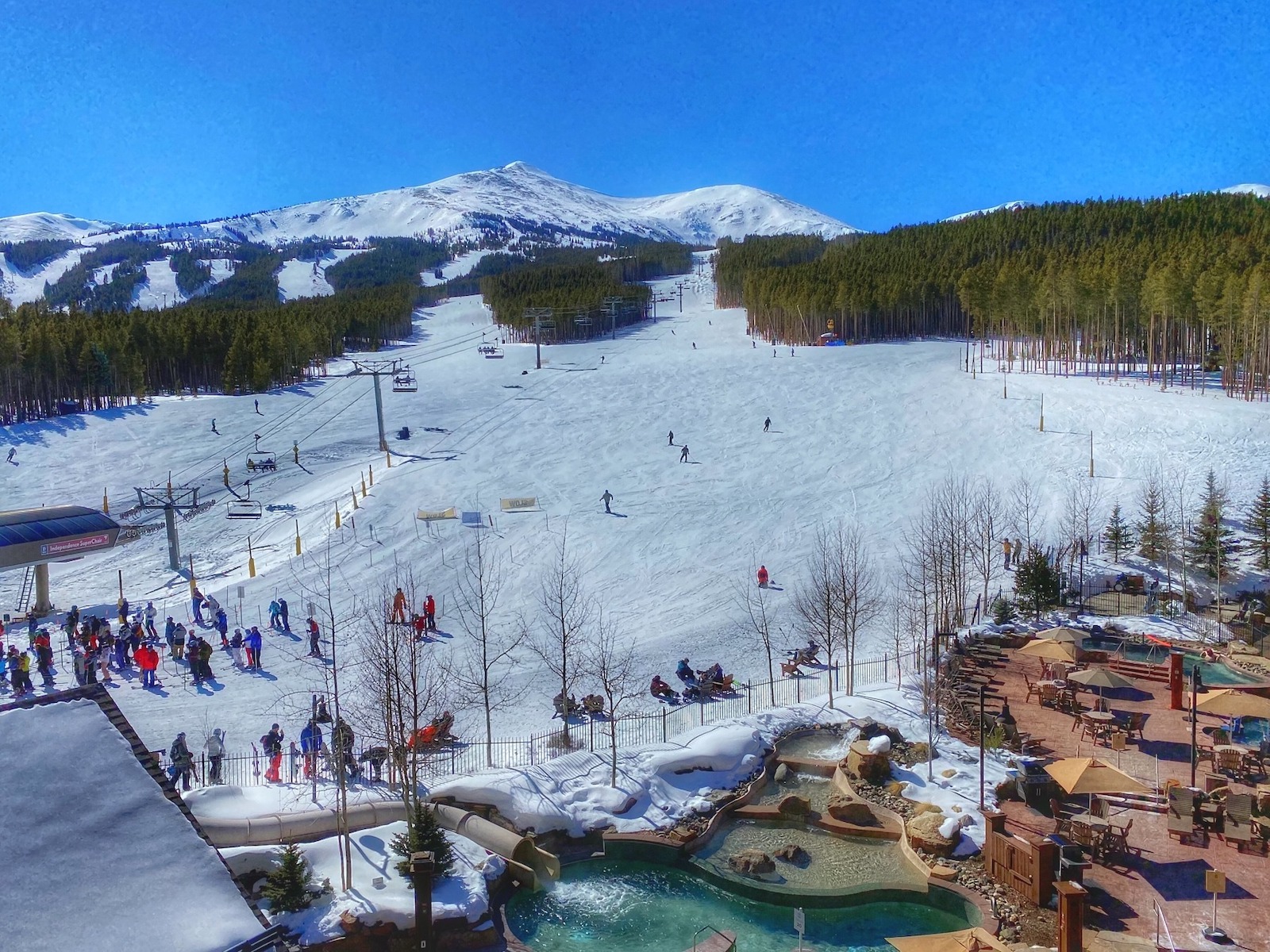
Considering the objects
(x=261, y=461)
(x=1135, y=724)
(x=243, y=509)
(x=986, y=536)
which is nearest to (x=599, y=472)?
(x=243, y=509)

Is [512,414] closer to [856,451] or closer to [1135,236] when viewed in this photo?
[856,451]

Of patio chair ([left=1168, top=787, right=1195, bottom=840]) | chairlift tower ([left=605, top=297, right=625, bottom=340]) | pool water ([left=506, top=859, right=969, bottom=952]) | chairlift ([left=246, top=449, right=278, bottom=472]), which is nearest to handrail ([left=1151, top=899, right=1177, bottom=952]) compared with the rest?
patio chair ([left=1168, top=787, right=1195, bottom=840])

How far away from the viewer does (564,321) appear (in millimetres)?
111562

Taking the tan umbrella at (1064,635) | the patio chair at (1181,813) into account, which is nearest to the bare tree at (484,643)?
the patio chair at (1181,813)

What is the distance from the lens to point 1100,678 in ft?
74.0

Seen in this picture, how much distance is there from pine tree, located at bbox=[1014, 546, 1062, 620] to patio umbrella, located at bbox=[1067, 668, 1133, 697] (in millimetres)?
8689

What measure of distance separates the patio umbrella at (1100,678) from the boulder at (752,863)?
9635 millimetres

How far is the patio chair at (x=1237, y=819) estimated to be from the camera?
17031mm

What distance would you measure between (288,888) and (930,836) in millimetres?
11240

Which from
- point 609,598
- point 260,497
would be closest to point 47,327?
point 260,497

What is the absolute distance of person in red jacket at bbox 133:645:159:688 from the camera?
25875 millimetres

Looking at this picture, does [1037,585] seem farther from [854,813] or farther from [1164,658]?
[854,813]

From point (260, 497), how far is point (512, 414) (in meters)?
19.5

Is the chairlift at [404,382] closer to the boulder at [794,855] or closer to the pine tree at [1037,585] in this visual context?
the pine tree at [1037,585]
